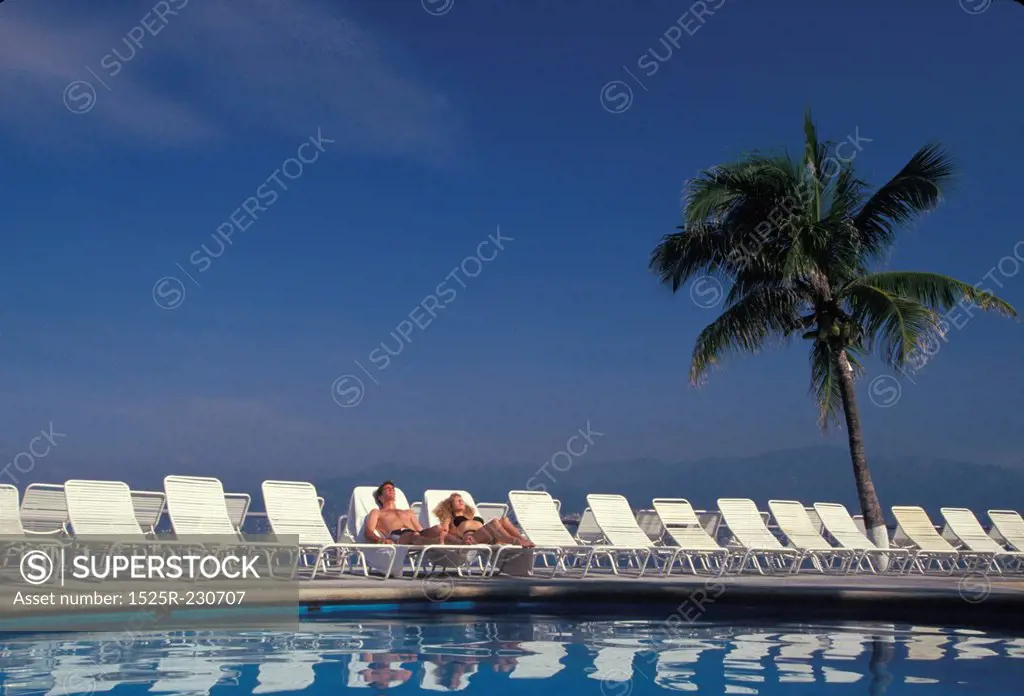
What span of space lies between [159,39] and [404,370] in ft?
28.4

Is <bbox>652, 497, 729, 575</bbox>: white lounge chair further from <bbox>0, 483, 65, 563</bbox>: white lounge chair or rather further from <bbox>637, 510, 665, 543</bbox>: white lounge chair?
<bbox>0, 483, 65, 563</bbox>: white lounge chair

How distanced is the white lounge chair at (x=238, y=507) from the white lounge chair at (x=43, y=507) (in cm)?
145

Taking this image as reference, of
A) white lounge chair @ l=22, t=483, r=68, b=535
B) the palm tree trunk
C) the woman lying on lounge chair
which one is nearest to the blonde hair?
the woman lying on lounge chair

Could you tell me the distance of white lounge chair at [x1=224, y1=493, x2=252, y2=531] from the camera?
10.0 metres

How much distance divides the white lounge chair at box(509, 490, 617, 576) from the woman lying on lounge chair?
0.42 meters

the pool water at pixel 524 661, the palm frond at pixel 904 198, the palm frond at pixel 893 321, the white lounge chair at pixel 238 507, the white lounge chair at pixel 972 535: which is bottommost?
the pool water at pixel 524 661

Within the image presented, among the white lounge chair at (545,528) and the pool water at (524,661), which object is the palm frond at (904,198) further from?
the pool water at (524,661)

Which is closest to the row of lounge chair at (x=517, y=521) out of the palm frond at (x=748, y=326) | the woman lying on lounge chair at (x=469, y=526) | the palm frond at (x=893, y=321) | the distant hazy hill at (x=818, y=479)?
the woman lying on lounge chair at (x=469, y=526)

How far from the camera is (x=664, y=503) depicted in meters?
12.4

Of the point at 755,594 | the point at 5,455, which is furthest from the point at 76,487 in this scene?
the point at 755,594

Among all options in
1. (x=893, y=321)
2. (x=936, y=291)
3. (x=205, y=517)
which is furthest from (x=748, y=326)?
(x=205, y=517)

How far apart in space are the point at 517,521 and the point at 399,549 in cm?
167

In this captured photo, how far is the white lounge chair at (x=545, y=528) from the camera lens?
1103 cm

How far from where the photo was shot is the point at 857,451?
600 inches
